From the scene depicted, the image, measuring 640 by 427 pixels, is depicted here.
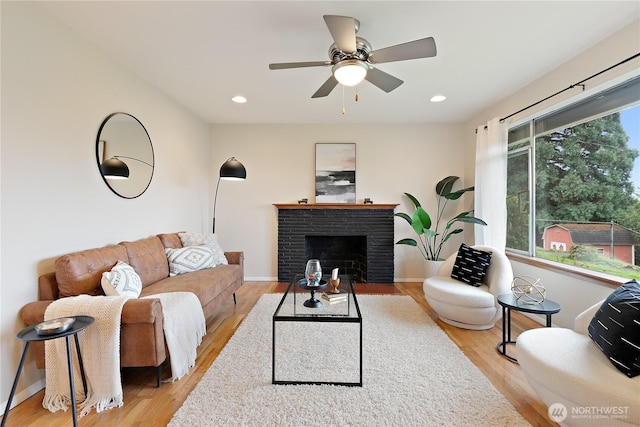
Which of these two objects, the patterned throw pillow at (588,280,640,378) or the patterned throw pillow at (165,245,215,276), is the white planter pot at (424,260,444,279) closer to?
the patterned throw pillow at (588,280,640,378)

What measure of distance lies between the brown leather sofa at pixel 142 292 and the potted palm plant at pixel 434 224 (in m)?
2.68

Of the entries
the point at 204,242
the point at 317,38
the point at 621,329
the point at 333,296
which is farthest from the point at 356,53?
the point at 204,242

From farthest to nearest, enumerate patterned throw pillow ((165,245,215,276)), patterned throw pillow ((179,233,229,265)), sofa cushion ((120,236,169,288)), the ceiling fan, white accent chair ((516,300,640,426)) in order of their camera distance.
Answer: patterned throw pillow ((179,233,229,265)) < patterned throw pillow ((165,245,215,276)) < sofa cushion ((120,236,169,288)) < the ceiling fan < white accent chair ((516,300,640,426))

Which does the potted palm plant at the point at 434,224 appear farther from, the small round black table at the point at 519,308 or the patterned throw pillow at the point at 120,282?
the patterned throw pillow at the point at 120,282

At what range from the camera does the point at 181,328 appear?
1.99 metres

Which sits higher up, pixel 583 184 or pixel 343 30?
pixel 343 30

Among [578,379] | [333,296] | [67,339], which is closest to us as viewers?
[578,379]

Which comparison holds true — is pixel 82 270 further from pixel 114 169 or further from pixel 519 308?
pixel 519 308

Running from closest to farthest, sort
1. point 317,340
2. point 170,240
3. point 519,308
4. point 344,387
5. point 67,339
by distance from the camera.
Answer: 1. point 67,339
2. point 344,387
3. point 519,308
4. point 317,340
5. point 170,240

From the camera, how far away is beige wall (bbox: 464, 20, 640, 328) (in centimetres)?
210

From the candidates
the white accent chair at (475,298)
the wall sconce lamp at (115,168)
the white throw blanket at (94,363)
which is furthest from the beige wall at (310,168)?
the white throw blanket at (94,363)

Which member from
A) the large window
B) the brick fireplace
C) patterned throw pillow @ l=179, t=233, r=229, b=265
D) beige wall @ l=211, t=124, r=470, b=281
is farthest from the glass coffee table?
the large window

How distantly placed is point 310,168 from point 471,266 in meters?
2.75

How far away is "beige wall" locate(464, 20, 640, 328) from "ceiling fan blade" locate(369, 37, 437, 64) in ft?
5.24
